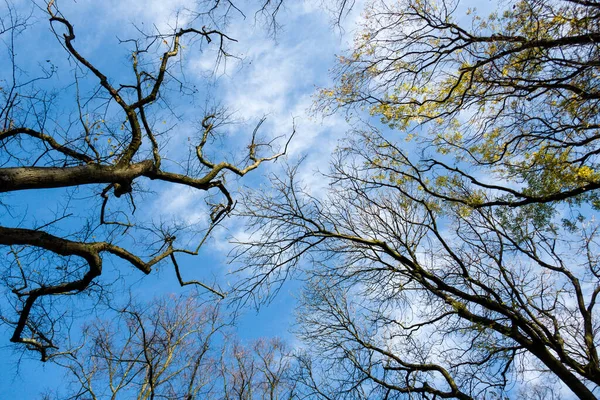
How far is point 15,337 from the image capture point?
4613mm

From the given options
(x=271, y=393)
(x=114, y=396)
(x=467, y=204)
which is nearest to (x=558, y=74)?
(x=467, y=204)

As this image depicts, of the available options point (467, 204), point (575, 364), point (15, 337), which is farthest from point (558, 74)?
point (15, 337)

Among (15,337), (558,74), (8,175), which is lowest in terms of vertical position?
(15,337)

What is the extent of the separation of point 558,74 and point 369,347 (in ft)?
18.6

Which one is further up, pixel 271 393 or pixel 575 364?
pixel 271 393

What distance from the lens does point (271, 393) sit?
14.1m

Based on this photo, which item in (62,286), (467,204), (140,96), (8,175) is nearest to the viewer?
(8,175)

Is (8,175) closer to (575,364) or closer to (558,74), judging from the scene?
(558,74)

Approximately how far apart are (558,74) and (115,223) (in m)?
6.47

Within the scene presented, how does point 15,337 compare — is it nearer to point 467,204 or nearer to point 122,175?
point 122,175

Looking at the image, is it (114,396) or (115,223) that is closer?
(115,223)

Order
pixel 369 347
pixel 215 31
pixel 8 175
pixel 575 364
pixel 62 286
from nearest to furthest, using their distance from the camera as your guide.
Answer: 1. pixel 8 175
2. pixel 62 286
3. pixel 215 31
4. pixel 575 364
5. pixel 369 347

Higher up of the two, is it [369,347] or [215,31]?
[215,31]

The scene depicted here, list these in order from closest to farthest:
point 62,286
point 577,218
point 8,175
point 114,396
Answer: point 8,175
point 62,286
point 577,218
point 114,396
